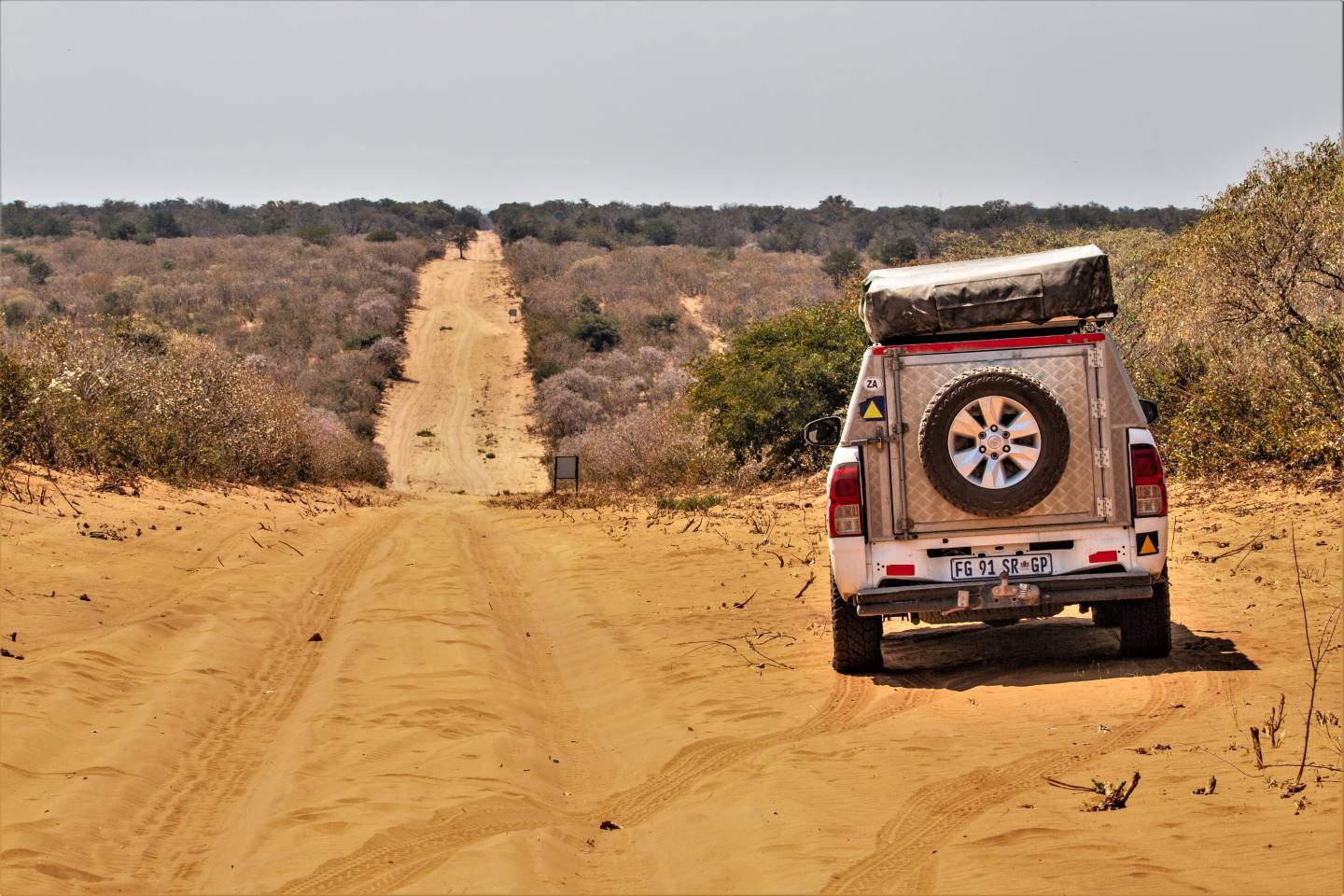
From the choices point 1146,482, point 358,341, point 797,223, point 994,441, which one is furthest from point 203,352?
point 797,223

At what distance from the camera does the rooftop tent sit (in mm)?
7918

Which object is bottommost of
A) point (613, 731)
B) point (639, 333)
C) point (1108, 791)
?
point (613, 731)

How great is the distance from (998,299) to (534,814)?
14.8 ft

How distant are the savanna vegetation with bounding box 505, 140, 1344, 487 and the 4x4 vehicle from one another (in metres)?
6.24

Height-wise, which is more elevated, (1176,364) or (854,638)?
(1176,364)

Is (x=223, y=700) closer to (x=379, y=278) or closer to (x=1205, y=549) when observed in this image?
(x=1205, y=549)

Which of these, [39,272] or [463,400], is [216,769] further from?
[39,272]

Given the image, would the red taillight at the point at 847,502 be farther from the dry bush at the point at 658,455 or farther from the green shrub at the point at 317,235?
the green shrub at the point at 317,235

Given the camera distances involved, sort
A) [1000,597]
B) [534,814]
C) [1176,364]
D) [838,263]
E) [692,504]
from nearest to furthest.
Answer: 1. [534,814]
2. [1000,597]
3. [1176,364]
4. [692,504]
5. [838,263]

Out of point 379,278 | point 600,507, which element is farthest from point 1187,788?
point 379,278

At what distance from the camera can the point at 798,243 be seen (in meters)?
89.6

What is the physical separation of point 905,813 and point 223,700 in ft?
16.5

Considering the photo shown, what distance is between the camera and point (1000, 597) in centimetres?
765

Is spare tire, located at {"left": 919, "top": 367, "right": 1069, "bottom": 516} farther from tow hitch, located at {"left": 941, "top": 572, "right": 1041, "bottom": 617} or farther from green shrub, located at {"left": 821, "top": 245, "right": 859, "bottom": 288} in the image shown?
green shrub, located at {"left": 821, "top": 245, "right": 859, "bottom": 288}
